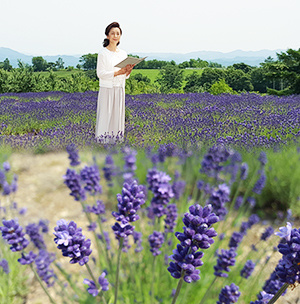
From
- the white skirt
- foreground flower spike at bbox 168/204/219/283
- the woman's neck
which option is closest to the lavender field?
foreground flower spike at bbox 168/204/219/283

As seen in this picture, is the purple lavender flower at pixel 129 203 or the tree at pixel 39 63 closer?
the purple lavender flower at pixel 129 203

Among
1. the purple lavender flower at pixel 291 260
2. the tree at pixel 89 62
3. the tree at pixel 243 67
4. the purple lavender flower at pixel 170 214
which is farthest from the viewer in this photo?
the tree at pixel 243 67

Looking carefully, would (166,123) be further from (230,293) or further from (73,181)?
(230,293)

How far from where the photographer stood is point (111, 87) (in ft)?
14.8

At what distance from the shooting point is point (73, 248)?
2.86ft

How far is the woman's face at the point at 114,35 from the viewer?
408 centimetres

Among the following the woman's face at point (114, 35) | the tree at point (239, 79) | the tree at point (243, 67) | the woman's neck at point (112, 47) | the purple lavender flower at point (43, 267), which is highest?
the tree at point (243, 67)

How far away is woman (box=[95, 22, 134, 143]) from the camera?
Answer: 165 inches

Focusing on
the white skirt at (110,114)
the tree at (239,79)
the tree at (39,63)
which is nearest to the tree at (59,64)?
the tree at (39,63)

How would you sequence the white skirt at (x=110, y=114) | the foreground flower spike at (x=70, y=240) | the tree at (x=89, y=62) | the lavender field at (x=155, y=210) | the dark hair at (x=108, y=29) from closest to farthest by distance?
the foreground flower spike at (x=70, y=240), the lavender field at (x=155, y=210), the dark hair at (x=108, y=29), the white skirt at (x=110, y=114), the tree at (x=89, y=62)

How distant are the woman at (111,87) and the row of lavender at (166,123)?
24 centimetres

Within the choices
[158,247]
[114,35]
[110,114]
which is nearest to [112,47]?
[114,35]

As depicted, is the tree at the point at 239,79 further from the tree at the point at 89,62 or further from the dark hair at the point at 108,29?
the dark hair at the point at 108,29

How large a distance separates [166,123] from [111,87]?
147cm
